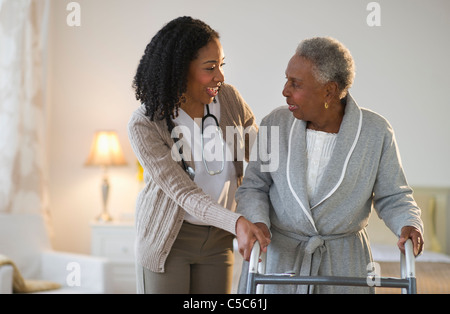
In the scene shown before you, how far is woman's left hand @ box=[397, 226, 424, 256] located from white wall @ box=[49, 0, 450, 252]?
2681mm

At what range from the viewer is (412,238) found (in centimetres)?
129

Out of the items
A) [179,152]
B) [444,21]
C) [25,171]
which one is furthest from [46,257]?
[444,21]

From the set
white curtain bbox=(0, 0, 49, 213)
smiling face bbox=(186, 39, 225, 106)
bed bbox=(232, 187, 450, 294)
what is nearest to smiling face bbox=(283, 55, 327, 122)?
smiling face bbox=(186, 39, 225, 106)

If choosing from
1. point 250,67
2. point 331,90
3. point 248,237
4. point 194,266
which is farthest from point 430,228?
point 248,237

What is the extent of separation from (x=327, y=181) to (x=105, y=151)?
8.63 feet

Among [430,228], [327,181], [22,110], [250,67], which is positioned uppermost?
[250,67]

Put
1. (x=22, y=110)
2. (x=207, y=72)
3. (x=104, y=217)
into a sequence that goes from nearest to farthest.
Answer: (x=207, y=72) → (x=22, y=110) → (x=104, y=217)

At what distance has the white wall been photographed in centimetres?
390

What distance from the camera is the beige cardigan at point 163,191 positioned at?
145cm

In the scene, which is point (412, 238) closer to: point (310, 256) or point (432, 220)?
point (310, 256)

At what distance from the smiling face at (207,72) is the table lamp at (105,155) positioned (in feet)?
7.80

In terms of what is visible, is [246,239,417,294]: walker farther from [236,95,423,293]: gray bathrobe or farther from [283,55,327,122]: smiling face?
[283,55,327,122]: smiling face

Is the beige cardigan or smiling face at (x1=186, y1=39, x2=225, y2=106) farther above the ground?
smiling face at (x1=186, y1=39, x2=225, y2=106)
